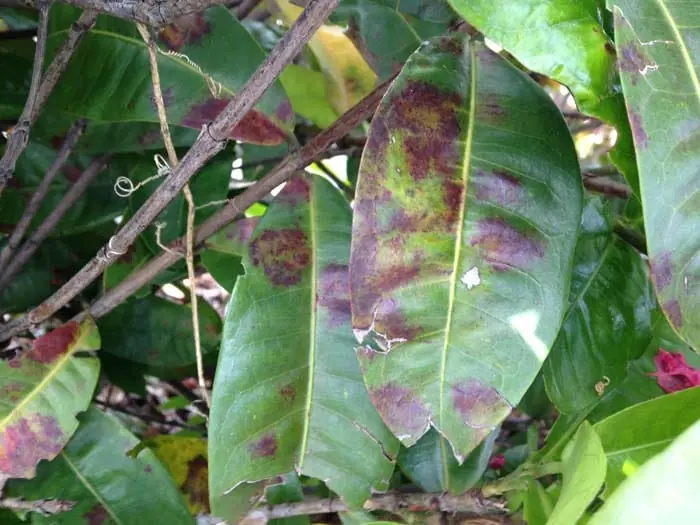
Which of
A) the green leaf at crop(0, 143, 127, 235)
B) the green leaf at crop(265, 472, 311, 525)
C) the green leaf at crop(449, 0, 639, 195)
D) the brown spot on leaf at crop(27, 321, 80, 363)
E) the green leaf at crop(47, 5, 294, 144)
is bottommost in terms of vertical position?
the green leaf at crop(265, 472, 311, 525)

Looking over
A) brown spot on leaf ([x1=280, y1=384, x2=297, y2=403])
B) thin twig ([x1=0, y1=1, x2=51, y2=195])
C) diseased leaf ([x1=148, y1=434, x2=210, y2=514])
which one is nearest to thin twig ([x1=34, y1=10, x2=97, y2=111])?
thin twig ([x1=0, y1=1, x2=51, y2=195])

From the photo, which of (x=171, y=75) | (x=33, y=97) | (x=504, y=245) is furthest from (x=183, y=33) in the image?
(x=504, y=245)

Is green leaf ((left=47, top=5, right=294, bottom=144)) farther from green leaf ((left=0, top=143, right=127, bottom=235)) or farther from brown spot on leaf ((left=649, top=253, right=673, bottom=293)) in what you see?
brown spot on leaf ((left=649, top=253, right=673, bottom=293))

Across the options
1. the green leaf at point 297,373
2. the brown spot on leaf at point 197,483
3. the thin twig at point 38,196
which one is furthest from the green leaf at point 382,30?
the brown spot on leaf at point 197,483

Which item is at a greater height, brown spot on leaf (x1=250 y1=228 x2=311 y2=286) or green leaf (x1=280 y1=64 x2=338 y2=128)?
green leaf (x1=280 y1=64 x2=338 y2=128)

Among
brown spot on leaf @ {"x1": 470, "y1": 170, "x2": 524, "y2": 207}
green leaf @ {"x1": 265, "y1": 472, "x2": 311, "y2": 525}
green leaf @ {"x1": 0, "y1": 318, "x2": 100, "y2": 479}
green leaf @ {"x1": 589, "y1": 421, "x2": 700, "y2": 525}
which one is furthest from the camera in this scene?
green leaf @ {"x1": 265, "y1": 472, "x2": 311, "y2": 525}

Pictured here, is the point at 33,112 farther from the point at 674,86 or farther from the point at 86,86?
the point at 674,86

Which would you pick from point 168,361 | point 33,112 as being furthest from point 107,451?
point 33,112
